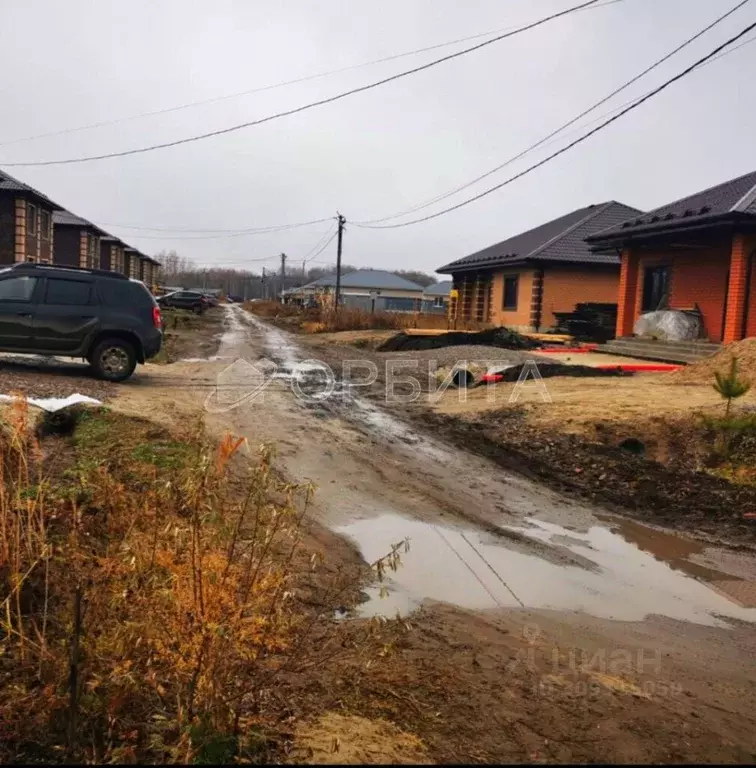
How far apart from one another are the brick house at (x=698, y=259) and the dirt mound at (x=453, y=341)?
333 centimetres

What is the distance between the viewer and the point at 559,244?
103 ft

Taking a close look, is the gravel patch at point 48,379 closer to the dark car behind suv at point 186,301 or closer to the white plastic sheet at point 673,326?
the white plastic sheet at point 673,326

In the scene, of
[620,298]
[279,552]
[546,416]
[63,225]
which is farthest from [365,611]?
[63,225]

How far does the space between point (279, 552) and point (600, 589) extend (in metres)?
2.29

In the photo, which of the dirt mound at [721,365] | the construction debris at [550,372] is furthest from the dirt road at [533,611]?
the dirt mound at [721,365]

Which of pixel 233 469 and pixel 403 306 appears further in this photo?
pixel 403 306

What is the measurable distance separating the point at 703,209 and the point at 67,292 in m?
15.6

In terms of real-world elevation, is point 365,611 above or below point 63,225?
below

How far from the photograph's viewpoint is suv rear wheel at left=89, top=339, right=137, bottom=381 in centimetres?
1235

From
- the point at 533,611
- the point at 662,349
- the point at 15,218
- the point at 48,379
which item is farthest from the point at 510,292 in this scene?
the point at 533,611

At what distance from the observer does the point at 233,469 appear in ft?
24.1

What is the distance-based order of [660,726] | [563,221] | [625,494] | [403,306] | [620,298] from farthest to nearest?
[403,306] < [563,221] < [620,298] < [625,494] < [660,726]

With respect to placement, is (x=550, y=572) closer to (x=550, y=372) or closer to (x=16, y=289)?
(x=16, y=289)

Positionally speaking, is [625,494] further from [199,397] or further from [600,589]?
[199,397]
